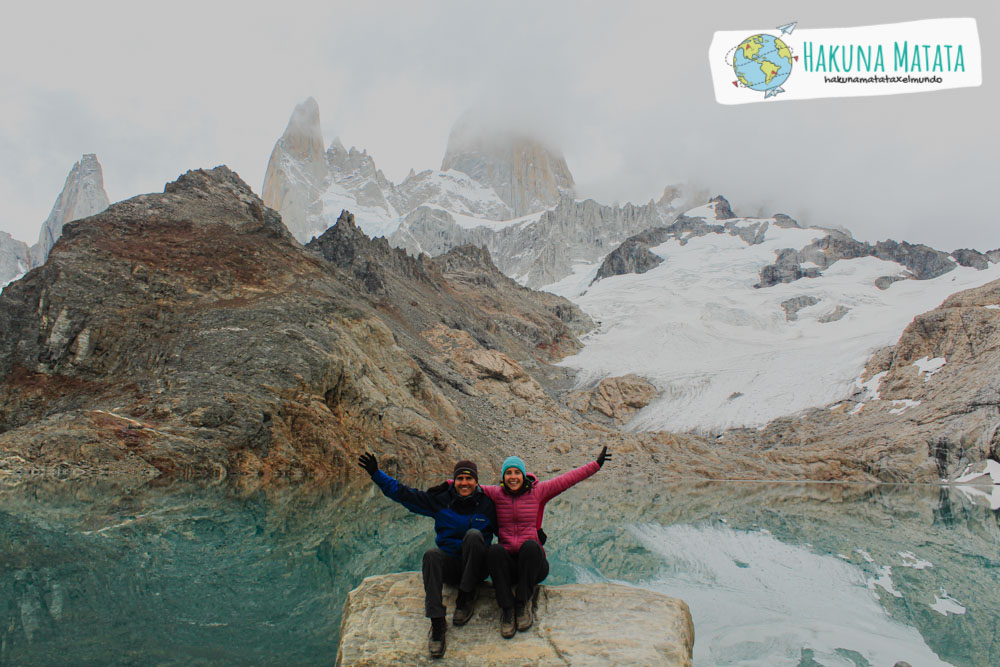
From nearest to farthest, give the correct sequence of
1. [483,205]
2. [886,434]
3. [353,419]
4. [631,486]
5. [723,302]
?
1. [353,419]
2. [631,486]
3. [886,434]
4. [723,302]
5. [483,205]

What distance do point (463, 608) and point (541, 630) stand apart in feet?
2.25

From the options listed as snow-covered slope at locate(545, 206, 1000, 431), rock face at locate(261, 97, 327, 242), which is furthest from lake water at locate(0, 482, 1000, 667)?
rock face at locate(261, 97, 327, 242)

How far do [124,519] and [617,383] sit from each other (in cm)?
4115

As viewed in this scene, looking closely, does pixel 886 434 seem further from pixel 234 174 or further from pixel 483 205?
pixel 483 205

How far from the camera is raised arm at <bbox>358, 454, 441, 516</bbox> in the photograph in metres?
5.27

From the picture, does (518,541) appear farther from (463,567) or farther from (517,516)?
(463,567)

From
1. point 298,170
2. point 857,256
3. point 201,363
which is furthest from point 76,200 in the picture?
point 857,256

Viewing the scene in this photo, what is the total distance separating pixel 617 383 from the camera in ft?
156

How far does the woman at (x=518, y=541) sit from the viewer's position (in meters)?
4.77

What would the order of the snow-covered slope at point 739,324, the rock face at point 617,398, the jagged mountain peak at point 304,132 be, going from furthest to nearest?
the jagged mountain peak at point 304,132
the rock face at point 617,398
the snow-covered slope at point 739,324

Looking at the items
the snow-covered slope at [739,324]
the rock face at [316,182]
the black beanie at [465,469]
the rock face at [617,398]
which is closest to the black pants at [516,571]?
the black beanie at [465,469]

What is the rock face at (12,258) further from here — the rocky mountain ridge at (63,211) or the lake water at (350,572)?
the lake water at (350,572)

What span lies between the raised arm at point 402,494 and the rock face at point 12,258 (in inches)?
6458

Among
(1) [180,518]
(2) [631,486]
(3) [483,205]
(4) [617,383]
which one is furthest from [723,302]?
Result: (3) [483,205]
